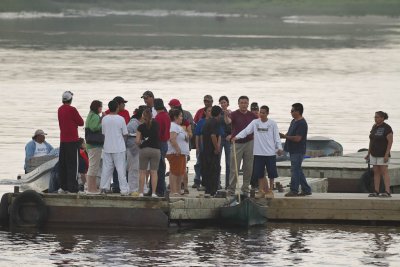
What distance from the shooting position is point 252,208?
23641mm

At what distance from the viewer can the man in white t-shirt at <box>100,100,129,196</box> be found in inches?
913

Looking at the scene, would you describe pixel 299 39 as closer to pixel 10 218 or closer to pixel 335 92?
pixel 335 92

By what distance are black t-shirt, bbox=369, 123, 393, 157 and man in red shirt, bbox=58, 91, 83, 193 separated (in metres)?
5.12

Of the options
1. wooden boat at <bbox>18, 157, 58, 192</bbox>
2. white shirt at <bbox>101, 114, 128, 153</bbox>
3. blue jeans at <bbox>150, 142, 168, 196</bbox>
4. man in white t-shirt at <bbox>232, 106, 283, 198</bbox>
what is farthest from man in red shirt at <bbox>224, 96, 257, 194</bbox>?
wooden boat at <bbox>18, 157, 58, 192</bbox>

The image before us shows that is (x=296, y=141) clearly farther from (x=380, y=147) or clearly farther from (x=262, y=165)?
(x=380, y=147)

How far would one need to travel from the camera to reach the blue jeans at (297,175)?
24.2m

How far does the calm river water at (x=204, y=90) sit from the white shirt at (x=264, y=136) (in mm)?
1345

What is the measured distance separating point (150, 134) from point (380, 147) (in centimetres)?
410

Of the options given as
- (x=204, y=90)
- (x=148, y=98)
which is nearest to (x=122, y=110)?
(x=148, y=98)

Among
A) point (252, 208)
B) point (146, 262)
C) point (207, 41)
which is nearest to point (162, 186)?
point (252, 208)

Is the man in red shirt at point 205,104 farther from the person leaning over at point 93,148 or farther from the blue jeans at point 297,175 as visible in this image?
the person leaning over at point 93,148

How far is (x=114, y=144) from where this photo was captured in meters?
23.2

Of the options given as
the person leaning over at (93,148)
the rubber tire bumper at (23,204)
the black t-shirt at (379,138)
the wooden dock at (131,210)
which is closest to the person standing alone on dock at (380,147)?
the black t-shirt at (379,138)

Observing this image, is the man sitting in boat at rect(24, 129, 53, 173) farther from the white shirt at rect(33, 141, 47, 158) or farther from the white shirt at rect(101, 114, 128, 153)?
the white shirt at rect(101, 114, 128, 153)
